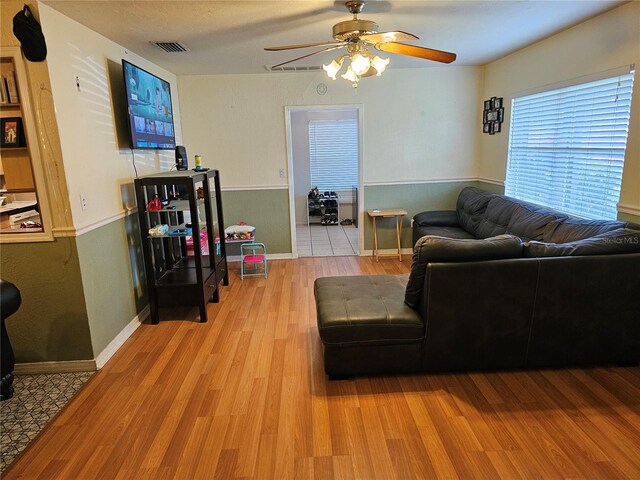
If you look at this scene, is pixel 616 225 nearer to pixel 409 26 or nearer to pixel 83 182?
pixel 409 26

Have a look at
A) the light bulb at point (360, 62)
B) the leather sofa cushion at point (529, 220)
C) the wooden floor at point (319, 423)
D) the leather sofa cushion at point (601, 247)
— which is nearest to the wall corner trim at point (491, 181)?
the leather sofa cushion at point (529, 220)

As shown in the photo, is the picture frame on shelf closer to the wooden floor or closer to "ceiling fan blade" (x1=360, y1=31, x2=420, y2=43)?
the wooden floor

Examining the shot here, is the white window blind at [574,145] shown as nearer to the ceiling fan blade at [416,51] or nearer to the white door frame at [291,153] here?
the ceiling fan blade at [416,51]

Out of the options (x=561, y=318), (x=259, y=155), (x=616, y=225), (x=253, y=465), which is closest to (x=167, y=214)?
(x=259, y=155)

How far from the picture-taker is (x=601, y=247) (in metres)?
2.24

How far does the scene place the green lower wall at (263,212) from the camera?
5062 mm

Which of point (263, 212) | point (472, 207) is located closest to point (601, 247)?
point (472, 207)

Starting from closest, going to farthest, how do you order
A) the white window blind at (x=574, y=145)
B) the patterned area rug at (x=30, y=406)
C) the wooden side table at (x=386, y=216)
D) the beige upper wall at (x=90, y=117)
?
the patterned area rug at (x=30, y=406) < the beige upper wall at (x=90, y=117) < the white window blind at (x=574, y=145) < the wooden side table at (x=386, y=216)

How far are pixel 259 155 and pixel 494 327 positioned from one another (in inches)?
141

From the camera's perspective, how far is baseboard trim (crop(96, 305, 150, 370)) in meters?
2.72

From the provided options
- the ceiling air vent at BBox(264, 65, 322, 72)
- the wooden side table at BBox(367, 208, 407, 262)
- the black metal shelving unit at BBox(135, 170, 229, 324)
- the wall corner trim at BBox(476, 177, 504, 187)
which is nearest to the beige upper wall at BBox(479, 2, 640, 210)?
the wall corner trim at BBox(476, 177, 504, 187)

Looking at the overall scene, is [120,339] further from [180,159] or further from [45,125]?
[180,159]

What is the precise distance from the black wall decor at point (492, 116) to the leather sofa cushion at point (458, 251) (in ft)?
8.93

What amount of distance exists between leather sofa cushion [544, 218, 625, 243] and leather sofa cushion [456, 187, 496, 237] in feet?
3.91
